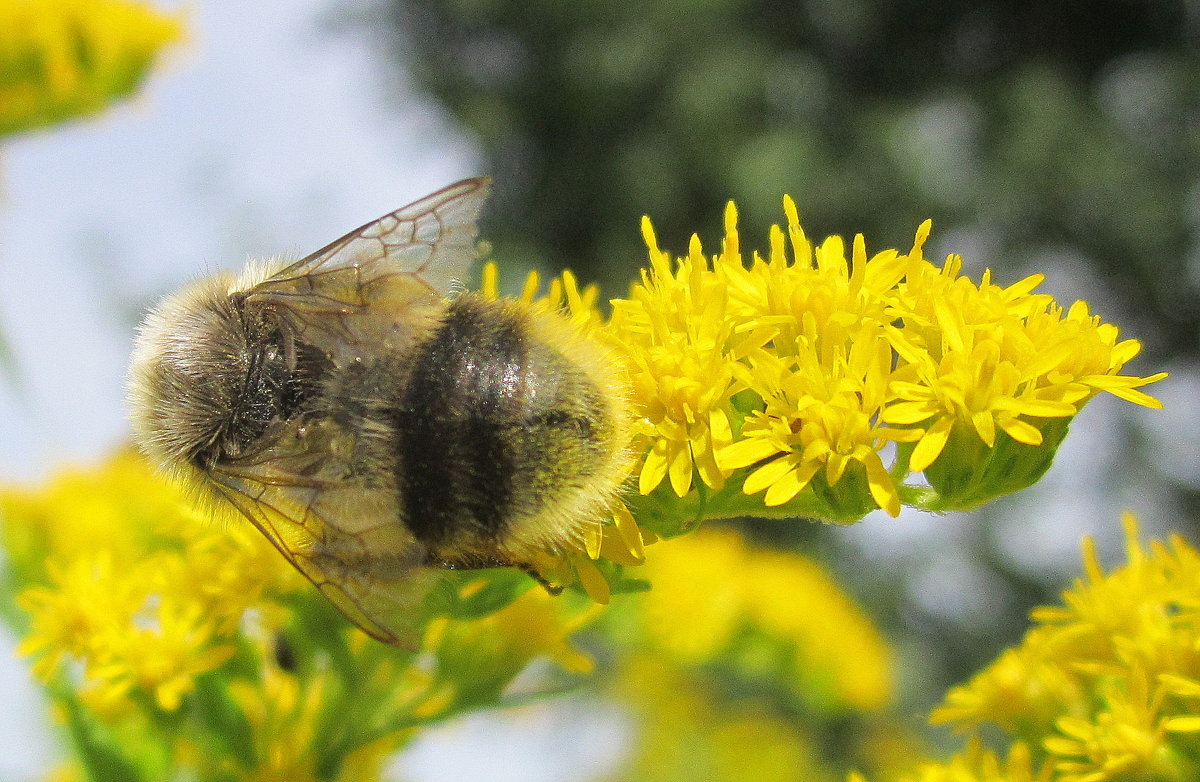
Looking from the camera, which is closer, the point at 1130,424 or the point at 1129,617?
the point at 1129,617

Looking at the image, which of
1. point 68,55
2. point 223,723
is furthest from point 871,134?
point 223,723

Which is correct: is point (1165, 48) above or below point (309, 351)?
below

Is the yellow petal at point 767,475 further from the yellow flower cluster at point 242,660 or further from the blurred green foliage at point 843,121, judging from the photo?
the blurred green foliage at point 843,121

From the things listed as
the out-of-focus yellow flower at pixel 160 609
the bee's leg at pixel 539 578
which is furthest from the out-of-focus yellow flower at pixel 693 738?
the bee's leg at pixel 539 578

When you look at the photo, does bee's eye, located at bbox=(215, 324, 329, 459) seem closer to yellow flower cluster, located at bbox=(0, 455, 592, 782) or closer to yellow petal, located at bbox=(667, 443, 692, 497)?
yellow flower cluster, located at bbox=(0, 455, 592, 782)

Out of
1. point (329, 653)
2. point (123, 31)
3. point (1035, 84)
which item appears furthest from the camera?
point (1035, 84)

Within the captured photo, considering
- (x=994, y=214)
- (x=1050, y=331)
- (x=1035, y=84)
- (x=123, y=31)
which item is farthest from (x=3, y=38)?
(x=1035, y=84)

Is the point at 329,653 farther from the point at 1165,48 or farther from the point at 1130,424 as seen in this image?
the point at 1165,48
